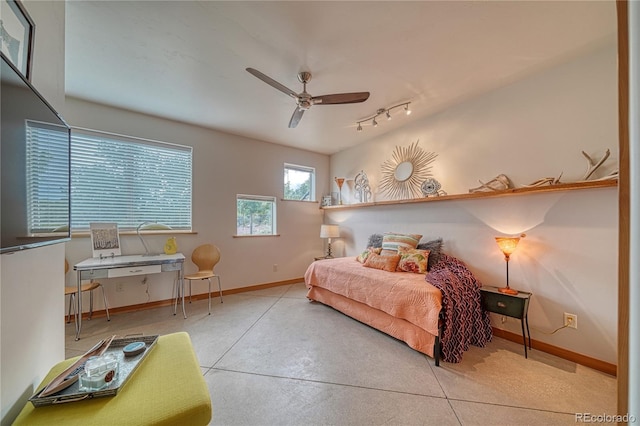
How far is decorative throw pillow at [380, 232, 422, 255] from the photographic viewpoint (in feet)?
10.3

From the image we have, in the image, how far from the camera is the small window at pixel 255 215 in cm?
413

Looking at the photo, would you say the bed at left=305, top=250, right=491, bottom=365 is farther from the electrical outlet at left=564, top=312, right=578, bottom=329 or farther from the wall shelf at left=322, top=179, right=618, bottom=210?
the wall shelf at left=322, top=179, right=618, bottom=210

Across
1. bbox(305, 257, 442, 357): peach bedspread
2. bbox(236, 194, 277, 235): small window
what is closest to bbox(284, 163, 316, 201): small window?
bbox(236, 194, 277, 235): small window

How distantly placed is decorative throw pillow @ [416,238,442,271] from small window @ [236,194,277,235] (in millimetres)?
2633

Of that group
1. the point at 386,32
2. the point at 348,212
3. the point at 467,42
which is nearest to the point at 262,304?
the point at 348,212

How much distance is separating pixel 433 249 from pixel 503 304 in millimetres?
939

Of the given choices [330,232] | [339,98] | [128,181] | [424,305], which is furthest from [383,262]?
[128,181]

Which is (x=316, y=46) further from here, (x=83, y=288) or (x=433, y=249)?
(x=83, y=288)

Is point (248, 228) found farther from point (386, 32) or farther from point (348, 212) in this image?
point (386, 32)

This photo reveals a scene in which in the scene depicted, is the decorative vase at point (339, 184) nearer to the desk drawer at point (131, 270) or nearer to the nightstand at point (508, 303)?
the nightstand at point (508, 303)

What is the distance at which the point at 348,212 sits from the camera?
453 cm

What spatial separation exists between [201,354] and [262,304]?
131 cm

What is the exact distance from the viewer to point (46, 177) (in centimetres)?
107

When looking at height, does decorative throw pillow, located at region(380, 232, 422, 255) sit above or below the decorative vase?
below
